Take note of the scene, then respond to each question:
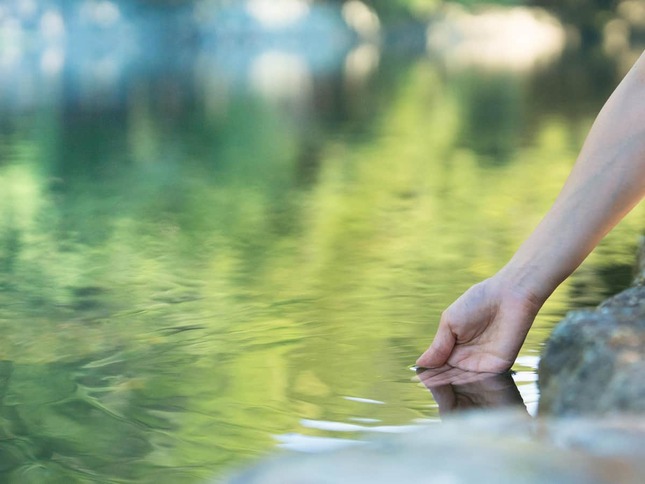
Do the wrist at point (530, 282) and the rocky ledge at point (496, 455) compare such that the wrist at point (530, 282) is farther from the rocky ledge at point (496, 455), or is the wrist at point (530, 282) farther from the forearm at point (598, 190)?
the rocky ledge at point (496, 455)

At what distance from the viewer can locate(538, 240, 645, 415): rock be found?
40.2 inches

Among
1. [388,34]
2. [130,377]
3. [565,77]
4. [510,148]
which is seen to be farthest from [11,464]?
[388,34]

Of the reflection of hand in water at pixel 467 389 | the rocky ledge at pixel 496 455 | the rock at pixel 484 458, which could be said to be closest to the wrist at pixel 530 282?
the reflection of hand in water at pixel 467 389

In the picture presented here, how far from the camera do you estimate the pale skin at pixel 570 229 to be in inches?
53.5

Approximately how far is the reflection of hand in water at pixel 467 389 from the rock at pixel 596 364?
18 cm

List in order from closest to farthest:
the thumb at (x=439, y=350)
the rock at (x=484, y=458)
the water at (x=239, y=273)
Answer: the rock at (x=484, y=458), the water at (x=239, y=273), the thumb at (x=439, y=350)

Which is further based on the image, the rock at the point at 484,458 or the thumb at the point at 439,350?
the thumb at the point at 439,350

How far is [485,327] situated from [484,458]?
28.5 inches

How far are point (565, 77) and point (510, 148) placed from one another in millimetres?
5779

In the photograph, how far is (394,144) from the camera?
4867 millimetres

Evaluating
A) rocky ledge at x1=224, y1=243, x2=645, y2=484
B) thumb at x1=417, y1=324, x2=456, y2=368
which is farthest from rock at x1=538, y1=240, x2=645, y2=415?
thumb at x1=417, y1=324, x2=456, y2=368

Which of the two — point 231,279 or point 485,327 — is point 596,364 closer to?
point 485,327

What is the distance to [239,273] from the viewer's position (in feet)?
7.29

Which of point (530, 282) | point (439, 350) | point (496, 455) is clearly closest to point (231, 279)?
point (439, 350)
